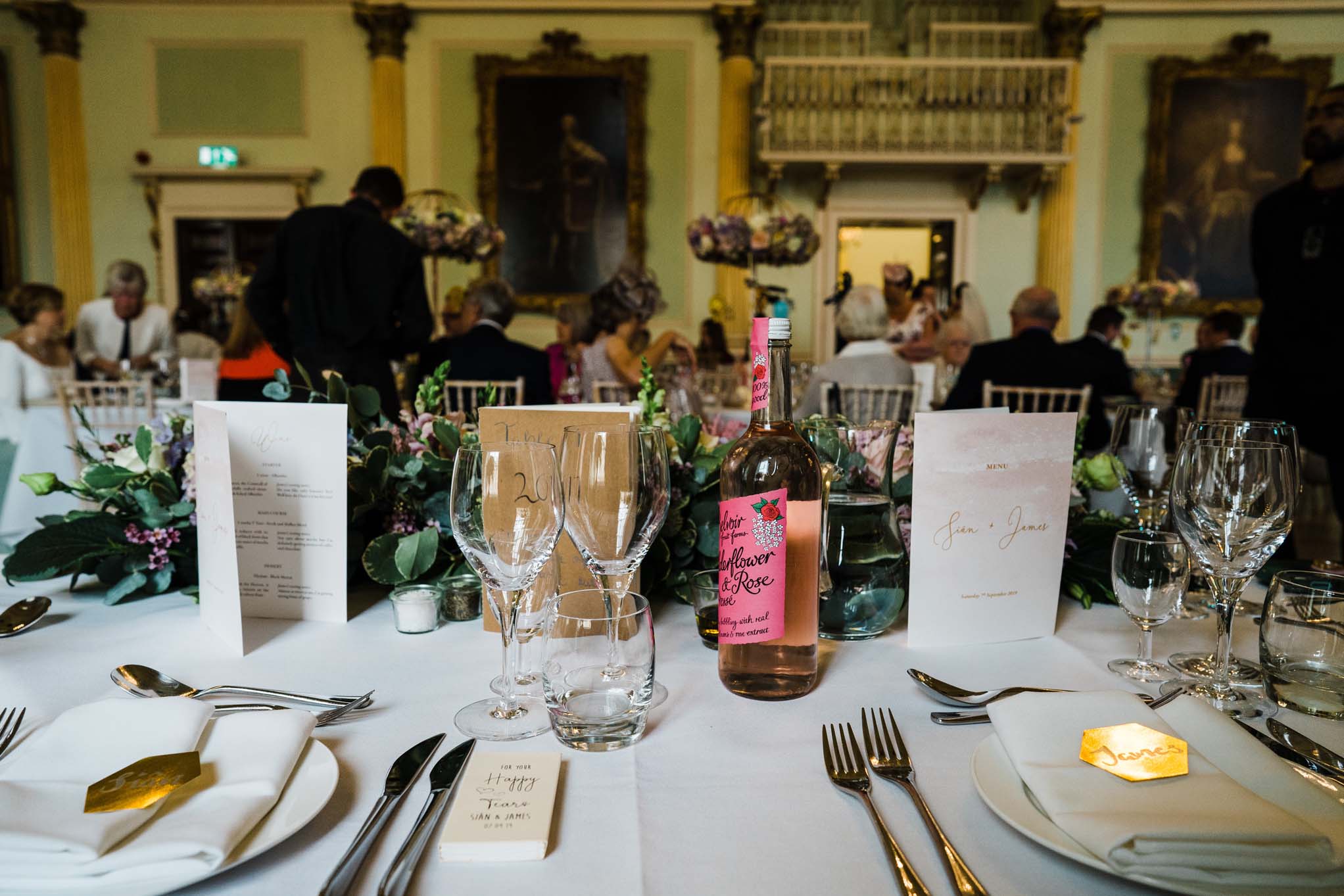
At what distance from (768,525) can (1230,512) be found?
428 millimetres

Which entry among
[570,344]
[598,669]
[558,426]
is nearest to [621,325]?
[570,344]

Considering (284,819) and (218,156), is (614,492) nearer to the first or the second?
(284,819)

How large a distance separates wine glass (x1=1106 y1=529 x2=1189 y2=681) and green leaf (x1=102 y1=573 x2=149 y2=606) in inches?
→ 43.1

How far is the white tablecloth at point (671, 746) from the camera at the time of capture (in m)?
0.50

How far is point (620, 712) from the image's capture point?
0.66 metres

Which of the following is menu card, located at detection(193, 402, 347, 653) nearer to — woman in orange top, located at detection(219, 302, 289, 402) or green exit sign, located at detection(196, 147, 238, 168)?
woman in orange top, located at detection(219, 302, 289, 402)

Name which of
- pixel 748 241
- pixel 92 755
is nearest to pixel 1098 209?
pixel 748 241

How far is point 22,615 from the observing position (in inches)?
36.7

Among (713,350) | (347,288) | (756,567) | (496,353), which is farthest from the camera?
(713,350)

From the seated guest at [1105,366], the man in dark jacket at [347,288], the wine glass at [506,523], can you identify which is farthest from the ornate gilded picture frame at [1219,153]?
the wine glass at [506,523]

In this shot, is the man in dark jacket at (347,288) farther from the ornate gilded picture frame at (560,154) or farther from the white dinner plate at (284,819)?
the ornate gilded picture frame at (560,154)

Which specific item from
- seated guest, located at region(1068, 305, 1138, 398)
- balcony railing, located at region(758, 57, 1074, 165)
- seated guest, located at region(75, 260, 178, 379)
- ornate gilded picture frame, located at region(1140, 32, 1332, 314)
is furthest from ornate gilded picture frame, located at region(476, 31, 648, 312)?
ornate gilded picture frame, located at region(1140, 32, 1332, 314)

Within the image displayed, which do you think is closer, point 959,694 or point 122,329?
point 959,694

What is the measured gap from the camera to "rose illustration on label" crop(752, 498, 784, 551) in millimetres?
714
